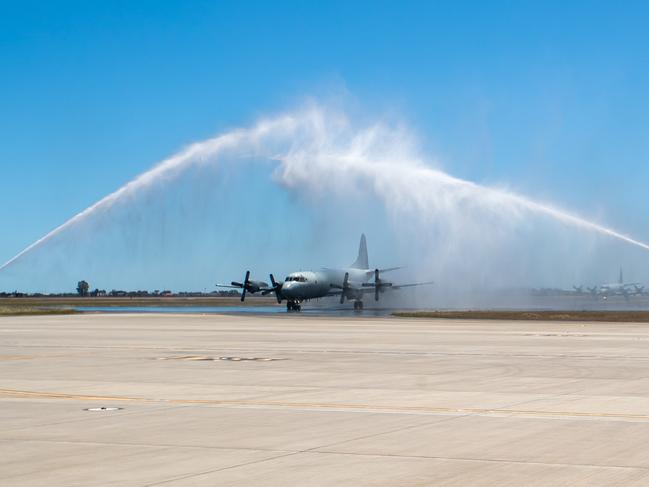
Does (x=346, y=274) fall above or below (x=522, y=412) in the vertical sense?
above

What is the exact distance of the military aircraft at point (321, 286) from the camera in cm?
9464

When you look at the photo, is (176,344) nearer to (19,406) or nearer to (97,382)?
(97,382)

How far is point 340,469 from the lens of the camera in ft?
39.0

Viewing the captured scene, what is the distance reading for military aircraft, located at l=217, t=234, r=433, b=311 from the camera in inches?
3726

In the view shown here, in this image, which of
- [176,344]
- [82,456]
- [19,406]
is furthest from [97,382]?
[176,344]

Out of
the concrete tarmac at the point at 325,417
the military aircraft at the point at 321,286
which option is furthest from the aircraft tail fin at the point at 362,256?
the concrete tarmac at the point at 325,417

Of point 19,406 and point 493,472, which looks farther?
point 19,406

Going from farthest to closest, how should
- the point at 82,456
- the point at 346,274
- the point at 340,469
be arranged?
the point at 346,274
the point at 82,456
the point at 340,469

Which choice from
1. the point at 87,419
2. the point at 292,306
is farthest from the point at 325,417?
the point at 292,306

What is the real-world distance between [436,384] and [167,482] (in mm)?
12049

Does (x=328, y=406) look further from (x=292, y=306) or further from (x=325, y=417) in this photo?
(x=292, y=306)

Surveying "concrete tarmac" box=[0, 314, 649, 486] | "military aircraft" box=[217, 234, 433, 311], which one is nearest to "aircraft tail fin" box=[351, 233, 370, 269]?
"military aircraft" box=[217, 234, 433, 311]

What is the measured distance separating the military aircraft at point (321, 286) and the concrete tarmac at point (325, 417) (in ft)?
199

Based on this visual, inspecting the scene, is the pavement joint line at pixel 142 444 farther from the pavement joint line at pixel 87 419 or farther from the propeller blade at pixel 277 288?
the propeller blade at pixel 277 288
